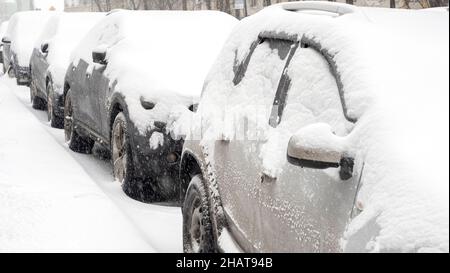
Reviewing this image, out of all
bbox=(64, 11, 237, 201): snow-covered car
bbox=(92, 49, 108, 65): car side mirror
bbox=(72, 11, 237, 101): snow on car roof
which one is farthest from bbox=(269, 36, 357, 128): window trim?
bbox=(92, 49, 108, 65): car side mirror

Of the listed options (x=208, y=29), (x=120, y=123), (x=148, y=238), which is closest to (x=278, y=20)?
(x=148, y=238)

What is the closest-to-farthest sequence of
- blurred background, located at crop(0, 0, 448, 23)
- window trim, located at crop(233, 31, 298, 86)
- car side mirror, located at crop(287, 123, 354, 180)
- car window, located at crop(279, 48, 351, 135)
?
1. car side mirror, located at crop(287, 123, 354, 180)
2. car window, located at crop(279, 48, 351, 135)
3. window trim, located at crop(233, 31, 298, 86)
4. blurred background, located at crop(0, 0, 448, 23)

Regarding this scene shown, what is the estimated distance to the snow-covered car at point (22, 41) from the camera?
17172mm

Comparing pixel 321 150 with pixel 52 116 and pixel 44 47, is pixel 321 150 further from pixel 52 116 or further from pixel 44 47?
pixel 44 47

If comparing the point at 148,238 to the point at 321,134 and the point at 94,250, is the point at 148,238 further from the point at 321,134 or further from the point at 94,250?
the point at 321,134

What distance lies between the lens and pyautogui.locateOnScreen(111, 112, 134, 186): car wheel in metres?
6.03

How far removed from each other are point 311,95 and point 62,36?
9.35 meters

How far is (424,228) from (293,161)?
663mm

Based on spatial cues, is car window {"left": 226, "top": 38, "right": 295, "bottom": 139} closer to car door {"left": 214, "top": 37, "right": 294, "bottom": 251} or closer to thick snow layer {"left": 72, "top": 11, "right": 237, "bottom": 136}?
car door {"left": 214, "top": 37, "right": 294, "bottom": 251}

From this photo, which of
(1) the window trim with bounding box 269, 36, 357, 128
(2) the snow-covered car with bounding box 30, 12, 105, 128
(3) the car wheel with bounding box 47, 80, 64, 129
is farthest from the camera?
(3) the car wheel with bounding box 47, 80, 64, 129

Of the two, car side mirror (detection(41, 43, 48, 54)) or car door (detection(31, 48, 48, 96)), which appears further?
car door (detection(31, 48, 48, 96))

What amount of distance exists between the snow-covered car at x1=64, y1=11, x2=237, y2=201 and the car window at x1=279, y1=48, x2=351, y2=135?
2.74m

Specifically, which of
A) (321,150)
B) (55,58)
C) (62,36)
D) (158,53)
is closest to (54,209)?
(158,53)

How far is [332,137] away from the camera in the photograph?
2451 mm
